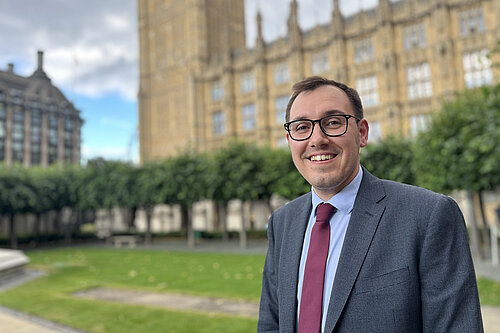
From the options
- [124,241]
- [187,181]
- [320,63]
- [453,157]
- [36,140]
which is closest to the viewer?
[453,157]

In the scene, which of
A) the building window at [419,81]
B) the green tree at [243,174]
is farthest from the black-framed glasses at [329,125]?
the building window at [419,81]

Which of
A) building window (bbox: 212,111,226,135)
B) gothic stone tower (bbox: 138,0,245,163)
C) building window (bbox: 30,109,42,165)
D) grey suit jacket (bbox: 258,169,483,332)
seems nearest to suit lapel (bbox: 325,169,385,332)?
grey suit jacket (bbox: 258,169,483,332)

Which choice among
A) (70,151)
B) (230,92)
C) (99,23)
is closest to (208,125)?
(230,92)

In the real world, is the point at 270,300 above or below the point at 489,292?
above

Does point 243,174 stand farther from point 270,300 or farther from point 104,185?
point 270,300

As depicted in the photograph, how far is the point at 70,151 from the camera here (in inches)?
2447

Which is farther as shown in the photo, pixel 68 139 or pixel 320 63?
pixel 68 139

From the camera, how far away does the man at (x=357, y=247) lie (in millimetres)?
1399

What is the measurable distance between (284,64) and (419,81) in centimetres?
1184

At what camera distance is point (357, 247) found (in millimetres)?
1556

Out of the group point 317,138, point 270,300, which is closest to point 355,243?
point 317,138

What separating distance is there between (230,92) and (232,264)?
25333mm

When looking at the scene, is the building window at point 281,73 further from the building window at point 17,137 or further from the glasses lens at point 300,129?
the glasses lens at point 300,129

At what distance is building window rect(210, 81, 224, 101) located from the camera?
3809 centimetres
